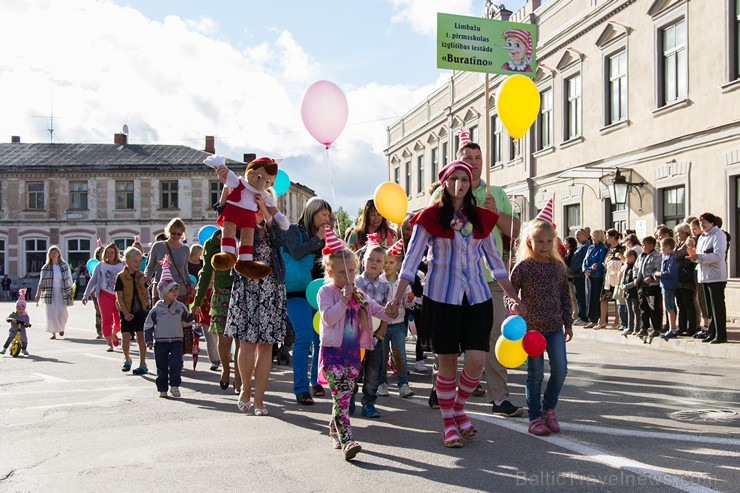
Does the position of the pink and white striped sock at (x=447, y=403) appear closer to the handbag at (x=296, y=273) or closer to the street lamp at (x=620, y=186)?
the handbag at (x=296, y=273)

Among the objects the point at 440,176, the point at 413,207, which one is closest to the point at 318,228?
the point at 440,176

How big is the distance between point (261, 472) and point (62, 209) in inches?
2057

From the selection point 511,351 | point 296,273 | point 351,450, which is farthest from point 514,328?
point 296,273

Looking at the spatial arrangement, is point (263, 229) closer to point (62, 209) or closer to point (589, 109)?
point (589, 109)

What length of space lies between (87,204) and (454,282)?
51.6 meters

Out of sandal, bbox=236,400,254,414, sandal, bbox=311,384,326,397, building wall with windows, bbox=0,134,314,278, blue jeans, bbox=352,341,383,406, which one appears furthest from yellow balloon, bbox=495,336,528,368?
building wall with windows, bbox=0,134,314,278

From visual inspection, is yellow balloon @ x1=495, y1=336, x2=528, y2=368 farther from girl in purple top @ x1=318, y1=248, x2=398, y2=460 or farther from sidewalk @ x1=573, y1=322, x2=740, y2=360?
sidewalk @ x1=573, y1=322, x2=740, y2=360

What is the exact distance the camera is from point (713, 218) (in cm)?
1161

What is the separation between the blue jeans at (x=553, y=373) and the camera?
5.41 m

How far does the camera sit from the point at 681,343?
11.6m

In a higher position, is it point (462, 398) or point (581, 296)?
point (581, 296)

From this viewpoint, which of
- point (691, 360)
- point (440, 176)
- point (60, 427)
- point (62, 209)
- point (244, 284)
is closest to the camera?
point (440, 176)

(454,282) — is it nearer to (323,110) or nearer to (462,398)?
(462,398)

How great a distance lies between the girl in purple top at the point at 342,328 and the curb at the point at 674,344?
7.21 meters
